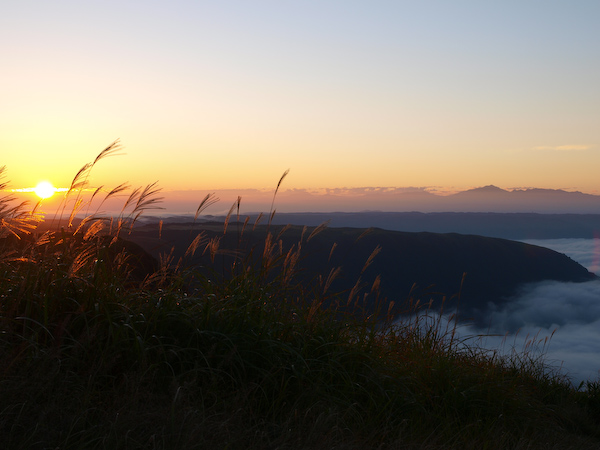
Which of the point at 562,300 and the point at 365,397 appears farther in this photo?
the point at 562,300

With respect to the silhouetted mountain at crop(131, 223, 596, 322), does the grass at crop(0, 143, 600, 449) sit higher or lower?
higher

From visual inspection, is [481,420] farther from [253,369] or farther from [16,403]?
[16,403]

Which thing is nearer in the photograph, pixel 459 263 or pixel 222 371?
pixel 222 371

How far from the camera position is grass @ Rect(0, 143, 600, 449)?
2.51 metres

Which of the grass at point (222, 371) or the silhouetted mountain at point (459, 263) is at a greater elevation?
the grass at point (222, 371)

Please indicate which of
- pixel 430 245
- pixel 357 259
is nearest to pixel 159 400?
pixel 357 259

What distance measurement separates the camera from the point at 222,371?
3160 mm

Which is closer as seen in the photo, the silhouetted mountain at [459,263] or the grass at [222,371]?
the grass at [222,371]

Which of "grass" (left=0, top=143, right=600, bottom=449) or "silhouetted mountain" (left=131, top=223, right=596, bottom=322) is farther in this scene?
"silhouetted mountain" (left=131, top=223, right=596, bottom=322)

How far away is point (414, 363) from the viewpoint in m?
4.11

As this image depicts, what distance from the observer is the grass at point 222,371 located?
2.51 metres

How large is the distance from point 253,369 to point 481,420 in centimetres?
178

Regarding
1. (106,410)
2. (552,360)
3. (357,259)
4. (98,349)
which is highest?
(98,349)

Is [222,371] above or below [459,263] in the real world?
above
